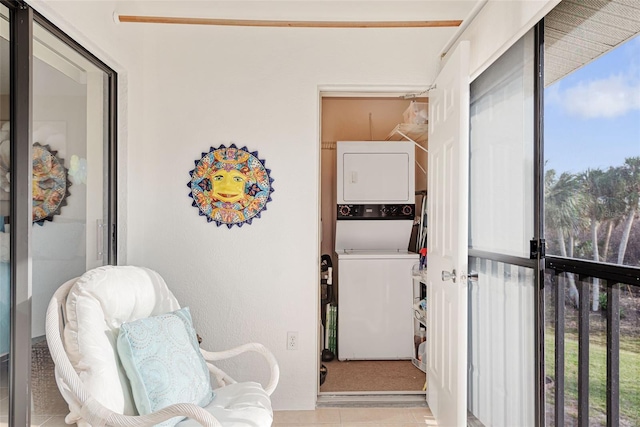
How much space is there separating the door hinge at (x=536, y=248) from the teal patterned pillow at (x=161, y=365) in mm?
1487

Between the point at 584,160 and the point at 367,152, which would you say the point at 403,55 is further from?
the point at 584,160

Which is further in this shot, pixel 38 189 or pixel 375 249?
pixel 375 249

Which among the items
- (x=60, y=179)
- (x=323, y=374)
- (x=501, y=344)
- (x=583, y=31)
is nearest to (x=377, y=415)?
(x=323, y=374)

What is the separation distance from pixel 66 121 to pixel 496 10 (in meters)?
1.96

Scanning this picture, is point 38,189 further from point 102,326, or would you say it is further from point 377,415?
point 377,415

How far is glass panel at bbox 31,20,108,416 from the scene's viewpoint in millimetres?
1958

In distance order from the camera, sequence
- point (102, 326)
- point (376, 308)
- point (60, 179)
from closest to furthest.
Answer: point (102, 326) < point (60, 179) < point (376, 308)

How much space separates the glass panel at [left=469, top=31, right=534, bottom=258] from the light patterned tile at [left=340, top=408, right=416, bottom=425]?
1.11m

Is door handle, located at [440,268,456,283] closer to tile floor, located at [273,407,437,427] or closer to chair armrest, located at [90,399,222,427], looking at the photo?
tile floor, located at [273,407,437,427]

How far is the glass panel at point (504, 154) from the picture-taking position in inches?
81.3

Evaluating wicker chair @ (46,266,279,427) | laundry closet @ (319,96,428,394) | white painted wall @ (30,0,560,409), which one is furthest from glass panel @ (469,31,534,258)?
wicker chair @ (46,266,279,427)

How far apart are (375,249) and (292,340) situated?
1.51m

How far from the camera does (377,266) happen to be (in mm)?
3871

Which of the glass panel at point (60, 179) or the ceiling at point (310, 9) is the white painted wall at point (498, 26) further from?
the glass panel at point (60, 179)
